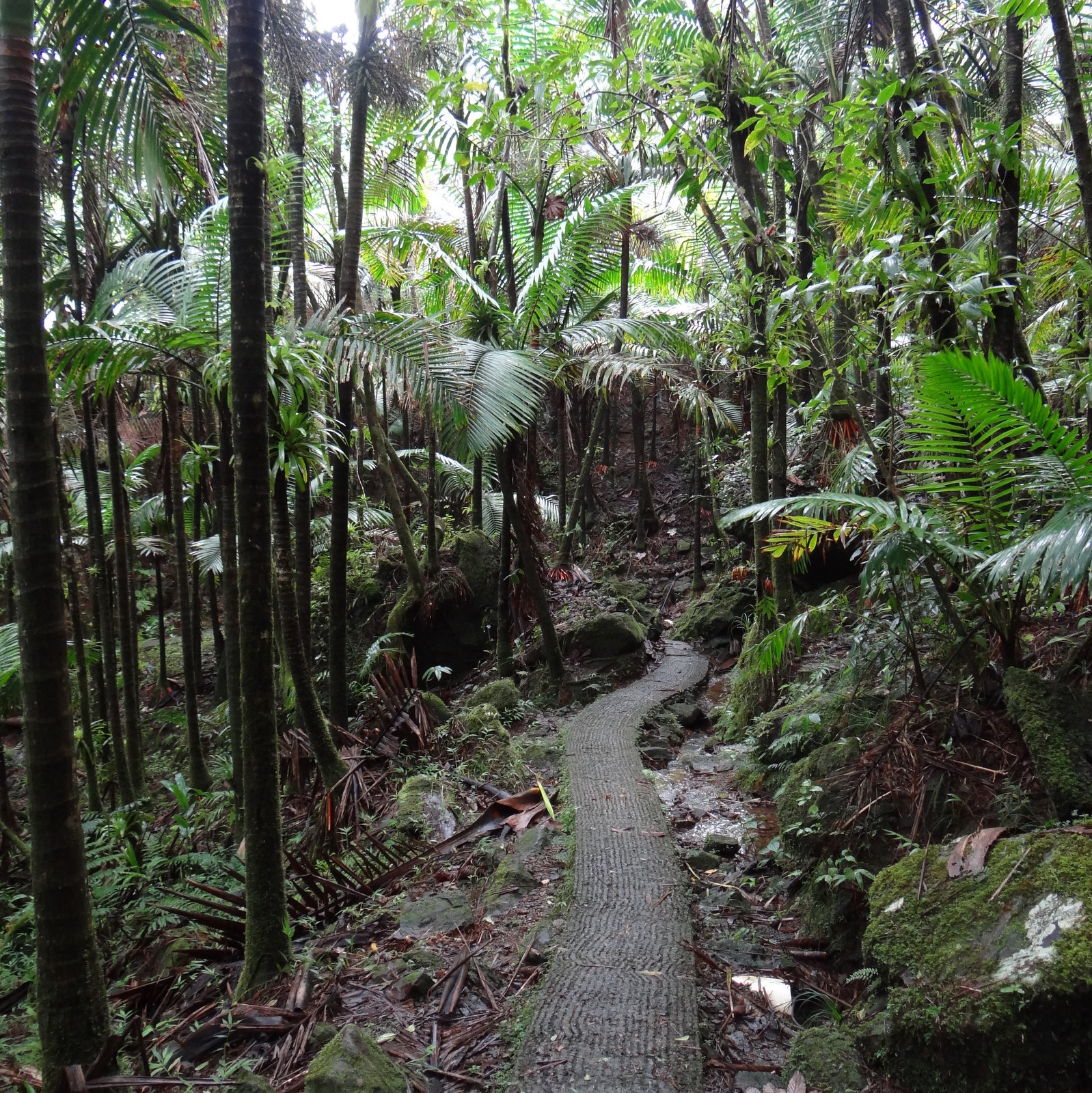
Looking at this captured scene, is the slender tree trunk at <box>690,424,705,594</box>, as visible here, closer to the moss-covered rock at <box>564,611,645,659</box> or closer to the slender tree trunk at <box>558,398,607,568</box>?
the slender tree trunk at <box>558,398,607,568</box>

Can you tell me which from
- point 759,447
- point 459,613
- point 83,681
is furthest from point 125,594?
point 759,447

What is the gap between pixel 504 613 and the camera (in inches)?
374

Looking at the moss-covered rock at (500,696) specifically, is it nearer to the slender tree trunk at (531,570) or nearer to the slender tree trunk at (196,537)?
the slender tree trunk at (531,570)

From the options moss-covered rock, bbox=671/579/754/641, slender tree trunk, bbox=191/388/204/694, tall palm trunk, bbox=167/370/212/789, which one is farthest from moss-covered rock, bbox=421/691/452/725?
moss-covered rock, bbox=671/579/754/641

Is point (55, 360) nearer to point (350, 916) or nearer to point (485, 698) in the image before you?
point (350, 916)

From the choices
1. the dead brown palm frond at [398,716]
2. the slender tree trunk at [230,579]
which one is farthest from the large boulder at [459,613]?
the slender tree trunk at [230,579]

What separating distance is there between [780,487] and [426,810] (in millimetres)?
4657

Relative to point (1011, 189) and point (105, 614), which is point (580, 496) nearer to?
point (105, 614)

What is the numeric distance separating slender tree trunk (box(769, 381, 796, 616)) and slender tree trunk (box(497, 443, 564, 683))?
269cm

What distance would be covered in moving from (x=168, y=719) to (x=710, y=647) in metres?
9.11

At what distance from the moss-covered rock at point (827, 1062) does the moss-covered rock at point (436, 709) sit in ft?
19.0

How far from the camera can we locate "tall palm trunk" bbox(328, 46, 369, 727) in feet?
22.9

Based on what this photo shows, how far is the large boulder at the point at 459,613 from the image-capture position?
11.3m

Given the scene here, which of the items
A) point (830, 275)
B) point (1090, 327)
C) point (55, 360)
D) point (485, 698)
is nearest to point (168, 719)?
point (485, 698)
